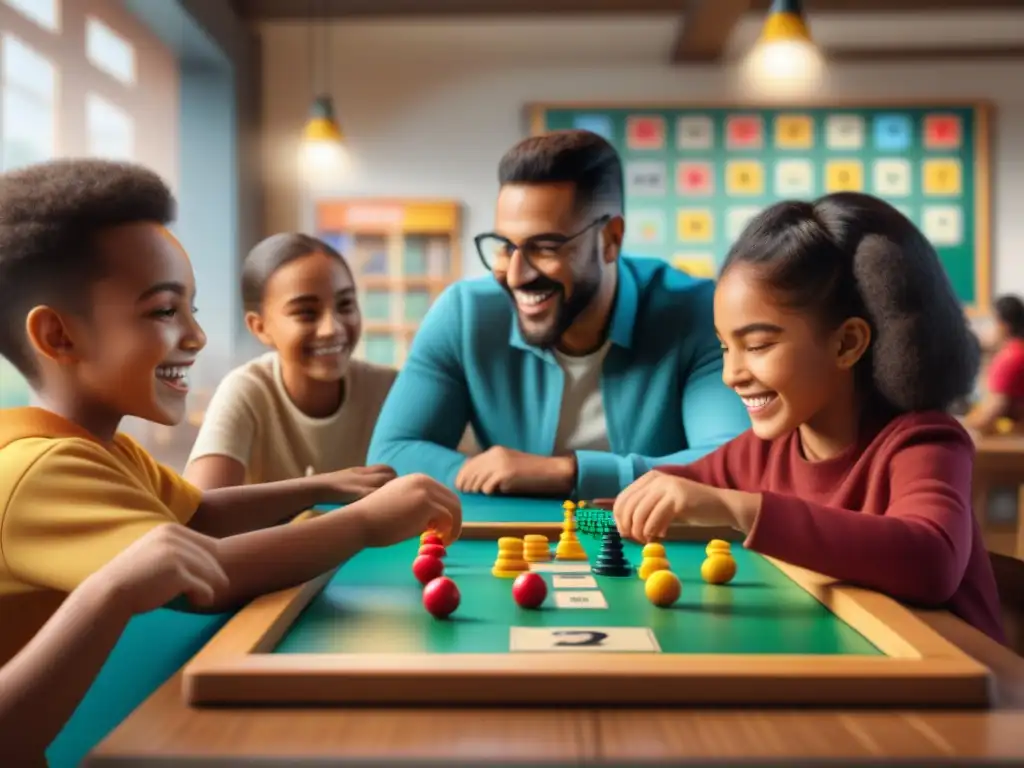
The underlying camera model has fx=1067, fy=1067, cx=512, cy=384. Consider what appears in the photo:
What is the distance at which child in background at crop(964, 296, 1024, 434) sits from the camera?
8.66 feet

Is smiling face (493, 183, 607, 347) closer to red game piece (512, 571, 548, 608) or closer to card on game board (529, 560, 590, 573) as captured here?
card on game board (529, 560, 590, 573)

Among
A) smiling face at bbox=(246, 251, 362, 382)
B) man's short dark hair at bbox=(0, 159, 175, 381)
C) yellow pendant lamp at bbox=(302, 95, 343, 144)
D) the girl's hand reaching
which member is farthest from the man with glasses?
yellow pendant lamp at bbox=(302, 95, 343, 144)

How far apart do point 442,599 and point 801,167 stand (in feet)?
11.3

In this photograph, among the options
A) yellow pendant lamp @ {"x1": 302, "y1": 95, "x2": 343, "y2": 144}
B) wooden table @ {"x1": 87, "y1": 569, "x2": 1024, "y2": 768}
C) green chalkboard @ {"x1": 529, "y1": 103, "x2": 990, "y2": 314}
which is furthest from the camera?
green chalkboard @ {"x1": 529, "y1": 103, "x2": 990, "y2": 314}

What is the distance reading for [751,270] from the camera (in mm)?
627

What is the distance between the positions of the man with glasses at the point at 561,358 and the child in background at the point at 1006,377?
1579mm

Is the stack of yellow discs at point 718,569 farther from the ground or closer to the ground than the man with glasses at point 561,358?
closer to the ground

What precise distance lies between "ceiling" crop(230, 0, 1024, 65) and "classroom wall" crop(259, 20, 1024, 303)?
0.11ft

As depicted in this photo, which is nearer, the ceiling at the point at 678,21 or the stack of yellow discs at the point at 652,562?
the stack of yellow discs at the point at 652,562

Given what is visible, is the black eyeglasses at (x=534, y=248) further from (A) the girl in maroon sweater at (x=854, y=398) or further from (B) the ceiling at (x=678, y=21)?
(B) the ceiling at (x=678, y=21)

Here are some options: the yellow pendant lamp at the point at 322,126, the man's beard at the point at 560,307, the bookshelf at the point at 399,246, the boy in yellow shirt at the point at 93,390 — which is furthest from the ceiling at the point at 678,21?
the boy in yellow shirt at the point at 93,390

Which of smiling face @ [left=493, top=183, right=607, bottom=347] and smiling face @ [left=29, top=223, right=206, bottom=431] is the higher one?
smiling face @ [left=493, top=183, right=607, bottom=347]

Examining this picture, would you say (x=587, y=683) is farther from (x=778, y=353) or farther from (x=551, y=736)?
(x=778, y=353)

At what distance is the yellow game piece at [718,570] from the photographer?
603 mm
